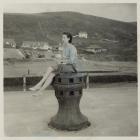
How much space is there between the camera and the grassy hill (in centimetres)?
338

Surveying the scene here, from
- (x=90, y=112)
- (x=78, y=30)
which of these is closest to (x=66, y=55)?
(x=90, y=112)

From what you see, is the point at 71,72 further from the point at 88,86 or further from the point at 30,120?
the point at 88,86

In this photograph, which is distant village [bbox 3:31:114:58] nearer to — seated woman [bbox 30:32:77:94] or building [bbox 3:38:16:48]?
building [bbox 3:38:16:48]

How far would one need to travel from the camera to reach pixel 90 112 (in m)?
3.23

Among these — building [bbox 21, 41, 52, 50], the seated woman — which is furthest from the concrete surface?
building [bbox 21, 41, 52, 50]

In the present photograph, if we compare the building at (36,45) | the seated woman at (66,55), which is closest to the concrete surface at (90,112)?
the seated woman at (66,55)

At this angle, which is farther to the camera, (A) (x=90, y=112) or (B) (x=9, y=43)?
(B) (x=9, y=43)

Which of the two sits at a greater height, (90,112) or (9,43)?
(9,43)

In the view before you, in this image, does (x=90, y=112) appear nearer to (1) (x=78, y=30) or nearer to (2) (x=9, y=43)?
(1) (x=78, y=30)

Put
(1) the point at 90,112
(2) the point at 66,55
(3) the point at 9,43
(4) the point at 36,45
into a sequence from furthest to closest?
(4) the point at 36,45 → (3) the point at 9,43 → (1) the point at 90,112 → (2) the point at 66,55

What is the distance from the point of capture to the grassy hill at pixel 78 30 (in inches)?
133

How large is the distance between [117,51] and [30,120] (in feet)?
4.19

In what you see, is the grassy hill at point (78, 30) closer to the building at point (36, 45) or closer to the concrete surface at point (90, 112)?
the building at point (36, 45)

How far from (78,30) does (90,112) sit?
0.95 meters
